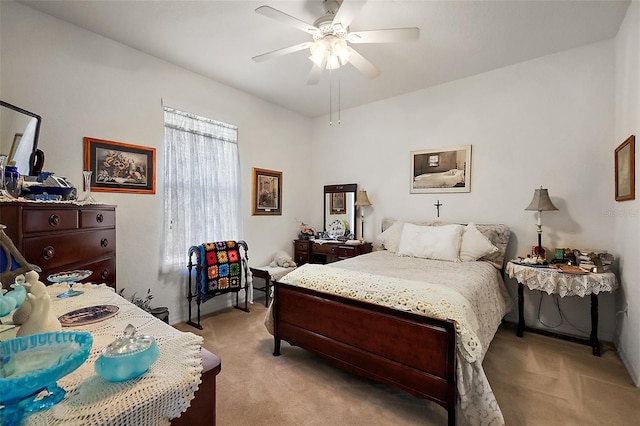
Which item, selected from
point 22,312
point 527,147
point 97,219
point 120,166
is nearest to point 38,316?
point 22,312

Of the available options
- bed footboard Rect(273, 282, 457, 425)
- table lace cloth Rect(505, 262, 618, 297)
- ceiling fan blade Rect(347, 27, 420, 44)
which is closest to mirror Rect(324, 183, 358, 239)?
bed footboard Rect(273, 282, 457, 425)

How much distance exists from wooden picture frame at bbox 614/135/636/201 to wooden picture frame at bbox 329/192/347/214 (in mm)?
3066

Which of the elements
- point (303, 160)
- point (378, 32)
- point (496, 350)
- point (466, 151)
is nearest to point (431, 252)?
point (496, 350)

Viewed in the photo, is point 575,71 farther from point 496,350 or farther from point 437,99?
point 496,350

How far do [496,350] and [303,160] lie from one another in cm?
372

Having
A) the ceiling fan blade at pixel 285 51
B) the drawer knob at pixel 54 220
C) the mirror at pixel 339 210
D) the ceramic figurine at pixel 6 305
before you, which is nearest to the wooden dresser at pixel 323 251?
the mirror at pixel 339 210

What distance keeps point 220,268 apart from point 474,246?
286 centimetres

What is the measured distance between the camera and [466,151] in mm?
3545

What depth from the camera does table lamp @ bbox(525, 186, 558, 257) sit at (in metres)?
2.83

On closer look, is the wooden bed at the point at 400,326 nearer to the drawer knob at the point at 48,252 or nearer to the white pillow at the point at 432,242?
the white pillow at the point at 432,242

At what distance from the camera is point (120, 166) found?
2.83m

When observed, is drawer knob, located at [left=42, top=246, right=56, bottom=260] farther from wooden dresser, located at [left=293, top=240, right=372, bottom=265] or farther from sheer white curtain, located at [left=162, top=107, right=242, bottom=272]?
wooden dresser, located at [left=293, top=240, right=372, bottom=265]

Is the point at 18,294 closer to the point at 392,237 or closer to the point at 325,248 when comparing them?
the point at 392,237

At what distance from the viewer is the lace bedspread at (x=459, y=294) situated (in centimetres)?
163
